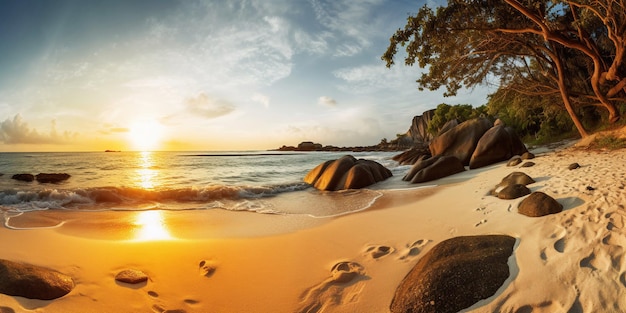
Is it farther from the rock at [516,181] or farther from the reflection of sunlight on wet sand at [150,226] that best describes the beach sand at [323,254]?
the rock at [516,181]

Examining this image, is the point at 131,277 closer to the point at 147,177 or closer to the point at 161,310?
the point at 161,310

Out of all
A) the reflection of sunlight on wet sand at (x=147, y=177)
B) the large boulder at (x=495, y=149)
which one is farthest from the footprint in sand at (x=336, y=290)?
the large boulder at (x=495, y=149)

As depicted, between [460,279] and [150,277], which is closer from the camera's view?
[460,279]

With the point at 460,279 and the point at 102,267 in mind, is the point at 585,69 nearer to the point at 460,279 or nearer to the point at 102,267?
the point at 460,279

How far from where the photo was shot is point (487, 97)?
73.5 feet

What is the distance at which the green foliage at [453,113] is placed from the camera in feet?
192

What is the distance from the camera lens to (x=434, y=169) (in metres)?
13.8

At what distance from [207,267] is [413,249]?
3397 millimetres

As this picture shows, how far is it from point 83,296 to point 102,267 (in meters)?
0.93

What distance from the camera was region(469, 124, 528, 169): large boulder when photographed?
52.2ft

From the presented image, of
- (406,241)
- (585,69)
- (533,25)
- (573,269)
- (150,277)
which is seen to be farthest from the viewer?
(585,69)

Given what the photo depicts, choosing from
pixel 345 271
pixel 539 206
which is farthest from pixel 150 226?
pixel 539 206

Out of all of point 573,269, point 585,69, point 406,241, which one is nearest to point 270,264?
point 406,241

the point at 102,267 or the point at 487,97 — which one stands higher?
the point at 487,97
